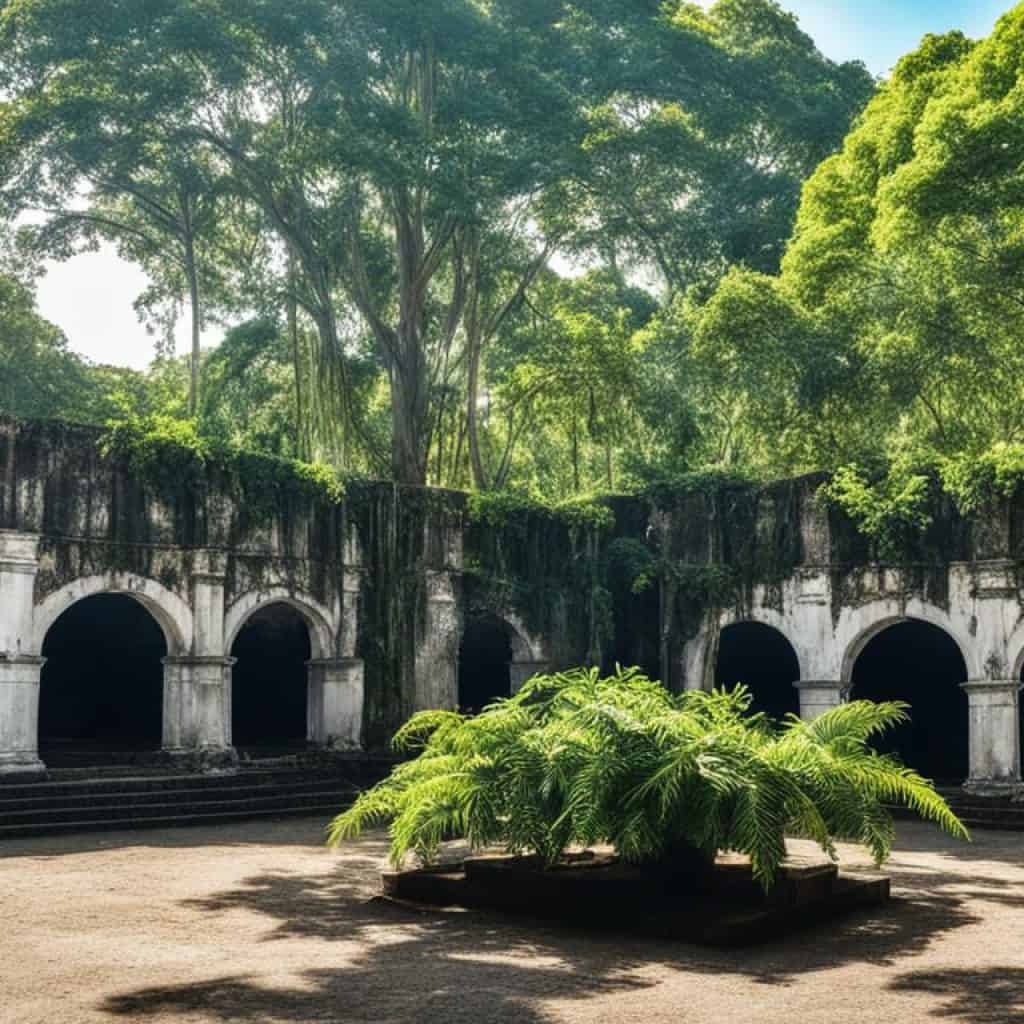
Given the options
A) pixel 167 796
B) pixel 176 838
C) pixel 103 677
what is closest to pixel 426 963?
pixel 176 838

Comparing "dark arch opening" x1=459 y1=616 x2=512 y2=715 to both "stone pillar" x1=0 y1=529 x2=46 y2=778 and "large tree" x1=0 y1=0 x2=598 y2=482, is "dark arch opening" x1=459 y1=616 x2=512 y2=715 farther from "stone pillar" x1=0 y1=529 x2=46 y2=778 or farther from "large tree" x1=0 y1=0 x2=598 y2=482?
"stone pillar" x1=0 y1=529 x2=46 y2=778

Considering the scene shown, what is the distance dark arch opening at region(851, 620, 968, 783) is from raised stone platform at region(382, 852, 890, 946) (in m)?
12.1

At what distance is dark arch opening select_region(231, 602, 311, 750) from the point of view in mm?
20906

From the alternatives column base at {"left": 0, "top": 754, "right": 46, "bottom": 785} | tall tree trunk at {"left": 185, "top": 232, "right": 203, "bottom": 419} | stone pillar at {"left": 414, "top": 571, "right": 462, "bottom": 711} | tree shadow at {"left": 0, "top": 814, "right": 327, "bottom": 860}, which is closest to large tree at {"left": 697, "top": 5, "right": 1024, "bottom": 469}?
stone pillar at {"left": 414, "top": 571, "right": 462, "bottom": 711}

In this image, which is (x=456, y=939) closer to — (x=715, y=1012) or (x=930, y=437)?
(x=715, y=1012)

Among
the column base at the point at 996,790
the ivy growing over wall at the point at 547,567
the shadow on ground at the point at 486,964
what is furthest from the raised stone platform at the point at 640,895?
the ivy growing over wall at the point at 547,567

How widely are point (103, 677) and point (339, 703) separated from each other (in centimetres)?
420

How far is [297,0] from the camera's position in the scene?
A: 20.2 metres

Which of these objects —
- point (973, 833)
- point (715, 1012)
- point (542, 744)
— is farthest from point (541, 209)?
point (715, 1012)

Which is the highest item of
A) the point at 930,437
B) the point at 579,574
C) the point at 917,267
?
the point at 917,267

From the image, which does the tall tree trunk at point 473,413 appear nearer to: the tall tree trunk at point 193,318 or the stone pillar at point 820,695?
the tall tree trunk at point 193,318

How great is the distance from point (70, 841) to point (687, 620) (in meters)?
9.16

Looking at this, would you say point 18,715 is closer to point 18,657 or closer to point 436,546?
point 18,657

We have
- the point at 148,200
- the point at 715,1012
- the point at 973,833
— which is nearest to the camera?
the point at 715,1012
